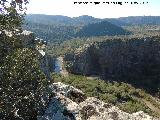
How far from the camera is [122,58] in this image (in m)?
152

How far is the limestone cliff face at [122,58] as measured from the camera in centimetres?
14438

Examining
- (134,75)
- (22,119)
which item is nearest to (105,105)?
(22,119)

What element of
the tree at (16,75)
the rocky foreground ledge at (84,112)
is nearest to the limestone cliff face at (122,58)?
the rocky foreground ledge at (84,112)

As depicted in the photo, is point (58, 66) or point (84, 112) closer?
point (84, 112)

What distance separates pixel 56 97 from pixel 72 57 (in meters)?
125

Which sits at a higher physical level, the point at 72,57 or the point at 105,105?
the point at 105,105

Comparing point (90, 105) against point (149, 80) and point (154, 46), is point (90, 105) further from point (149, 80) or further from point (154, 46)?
point (154, 46)

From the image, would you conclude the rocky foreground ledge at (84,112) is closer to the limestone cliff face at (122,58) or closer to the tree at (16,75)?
the tree at (16,75)

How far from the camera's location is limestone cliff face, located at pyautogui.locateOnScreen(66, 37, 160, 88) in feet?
474

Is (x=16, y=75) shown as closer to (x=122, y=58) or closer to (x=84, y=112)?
(x=84, y=112)

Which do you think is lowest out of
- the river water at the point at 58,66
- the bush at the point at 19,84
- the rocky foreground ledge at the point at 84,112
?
the river water at the point at 58,66

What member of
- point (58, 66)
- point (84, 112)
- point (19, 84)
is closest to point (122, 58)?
point (58, 66)

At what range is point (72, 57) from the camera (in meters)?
146

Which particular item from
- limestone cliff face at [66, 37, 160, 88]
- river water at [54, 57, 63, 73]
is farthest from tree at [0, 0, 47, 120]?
limestone cliff face at [66, 37, 160, 88]
